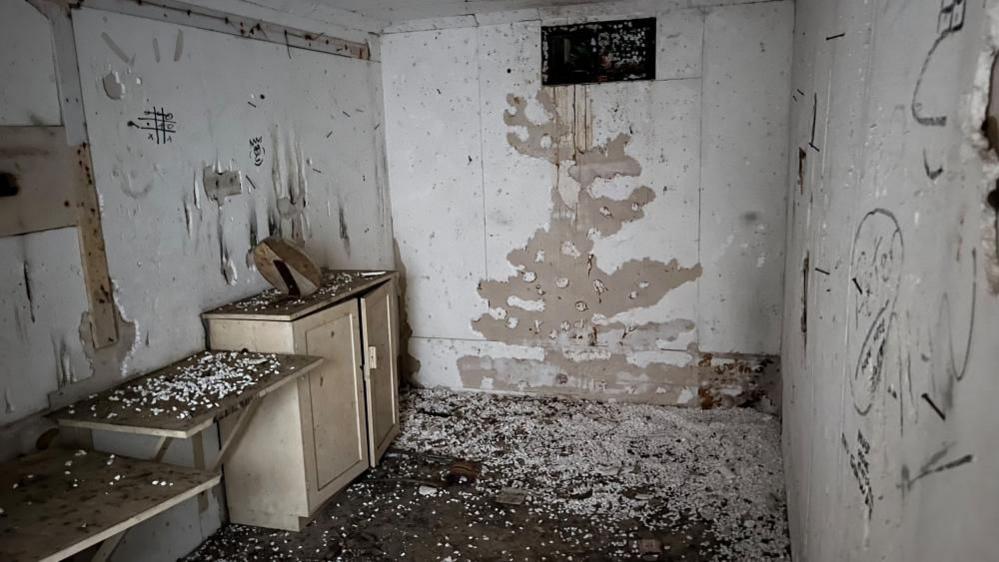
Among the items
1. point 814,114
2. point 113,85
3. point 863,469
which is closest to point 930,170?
point 863,469

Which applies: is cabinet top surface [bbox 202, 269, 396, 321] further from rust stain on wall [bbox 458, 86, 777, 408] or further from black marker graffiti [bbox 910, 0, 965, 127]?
black marker graffiti [bbox 910, 0, 965, 127]

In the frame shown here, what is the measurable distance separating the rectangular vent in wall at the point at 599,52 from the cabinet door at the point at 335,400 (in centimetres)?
182

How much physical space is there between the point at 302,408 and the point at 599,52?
2.47 meters

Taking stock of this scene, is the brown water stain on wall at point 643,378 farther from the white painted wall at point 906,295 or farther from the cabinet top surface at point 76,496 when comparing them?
the cabinet top surface at point 76,496

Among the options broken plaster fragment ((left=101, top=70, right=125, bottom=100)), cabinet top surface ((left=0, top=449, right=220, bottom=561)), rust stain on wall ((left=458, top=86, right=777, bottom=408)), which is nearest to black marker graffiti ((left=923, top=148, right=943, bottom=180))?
cabinet top surface ((left=0, top=449, right=220, bottom=561))

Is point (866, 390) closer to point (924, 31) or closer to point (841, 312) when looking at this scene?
point (841, 312)

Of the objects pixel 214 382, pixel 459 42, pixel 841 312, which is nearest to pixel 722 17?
pixel 459 42

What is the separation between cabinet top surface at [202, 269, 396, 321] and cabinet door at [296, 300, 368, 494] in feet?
0.15

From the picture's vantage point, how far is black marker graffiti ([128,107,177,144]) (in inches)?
94.5

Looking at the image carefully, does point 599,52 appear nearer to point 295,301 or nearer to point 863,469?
point 295,301

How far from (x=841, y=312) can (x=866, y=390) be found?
1.18ft

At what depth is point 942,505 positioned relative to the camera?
737 millimetres

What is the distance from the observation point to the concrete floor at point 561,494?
2588 millimetres

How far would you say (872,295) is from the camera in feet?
Answer: 3.76
